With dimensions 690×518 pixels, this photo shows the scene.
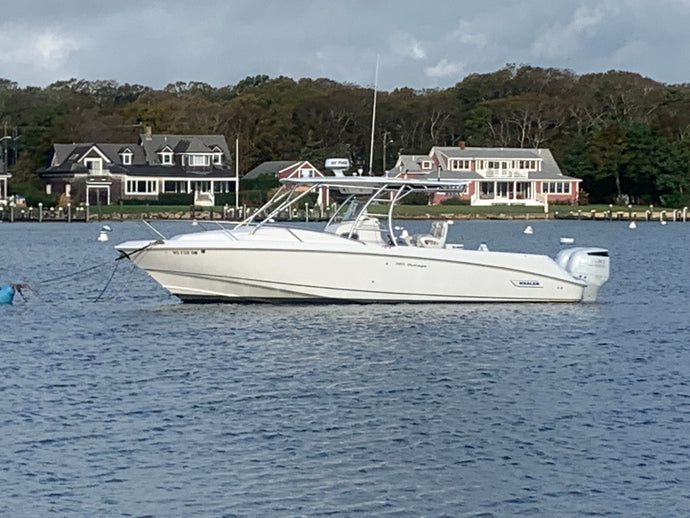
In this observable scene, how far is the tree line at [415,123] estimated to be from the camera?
11588 cm

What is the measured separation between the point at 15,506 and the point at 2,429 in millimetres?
3923

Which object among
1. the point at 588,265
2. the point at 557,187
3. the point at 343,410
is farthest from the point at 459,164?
the point at 343,410

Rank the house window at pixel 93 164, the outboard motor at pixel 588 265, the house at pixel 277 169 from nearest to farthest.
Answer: the outboard motor at pixel 588 265
the house window at pixel 93 164
the house at pixel 277 169

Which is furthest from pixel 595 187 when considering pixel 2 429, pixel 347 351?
pixel 2 429

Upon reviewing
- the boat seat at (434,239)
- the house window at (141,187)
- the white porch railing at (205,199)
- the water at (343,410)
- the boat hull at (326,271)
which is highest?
the house window at (141,187)

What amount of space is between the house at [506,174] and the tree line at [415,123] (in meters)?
2.16

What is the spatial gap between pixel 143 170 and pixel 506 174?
104 feet

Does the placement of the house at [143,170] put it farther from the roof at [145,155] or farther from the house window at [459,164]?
the house window at [459,164]

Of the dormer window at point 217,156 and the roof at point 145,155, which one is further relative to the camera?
the dormer window at point 217,156

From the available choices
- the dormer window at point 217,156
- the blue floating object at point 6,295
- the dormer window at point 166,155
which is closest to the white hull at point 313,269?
the blue floating object at point 6,295

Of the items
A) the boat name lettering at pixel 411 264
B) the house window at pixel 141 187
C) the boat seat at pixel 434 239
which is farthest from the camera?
the house window at pixel 141 187

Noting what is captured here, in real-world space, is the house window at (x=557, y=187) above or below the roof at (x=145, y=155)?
below

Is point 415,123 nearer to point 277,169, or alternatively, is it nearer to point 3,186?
point 277,169

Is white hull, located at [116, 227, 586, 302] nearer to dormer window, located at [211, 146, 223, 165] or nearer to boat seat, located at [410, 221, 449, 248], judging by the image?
boat seat, located at [410, 221, 449, 248]
